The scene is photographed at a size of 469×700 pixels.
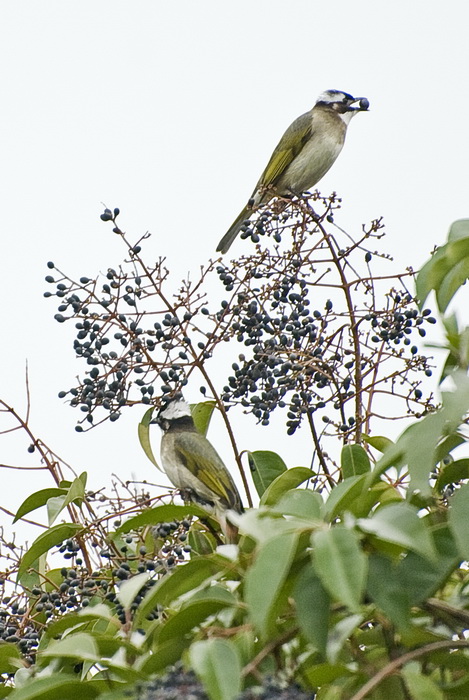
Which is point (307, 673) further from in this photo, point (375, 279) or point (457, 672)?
point (375, 279)

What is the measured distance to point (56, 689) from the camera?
1.18 metres

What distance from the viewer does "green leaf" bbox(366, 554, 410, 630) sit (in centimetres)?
109

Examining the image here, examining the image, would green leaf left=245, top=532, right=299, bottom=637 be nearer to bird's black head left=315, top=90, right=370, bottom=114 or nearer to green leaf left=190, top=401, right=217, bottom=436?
green leaf left=190, top=401, right=217, bottom=436

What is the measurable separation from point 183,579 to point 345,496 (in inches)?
11.2

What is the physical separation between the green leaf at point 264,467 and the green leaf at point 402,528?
3.58 ft

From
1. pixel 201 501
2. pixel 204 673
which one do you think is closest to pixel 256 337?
pixel 201 501

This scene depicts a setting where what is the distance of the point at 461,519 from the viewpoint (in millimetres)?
1041

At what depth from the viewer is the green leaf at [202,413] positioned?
2473 millimetres

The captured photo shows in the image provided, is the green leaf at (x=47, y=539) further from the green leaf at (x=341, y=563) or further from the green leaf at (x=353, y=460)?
the green leaf at (x=341, y=563)

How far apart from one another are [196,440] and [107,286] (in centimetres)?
88

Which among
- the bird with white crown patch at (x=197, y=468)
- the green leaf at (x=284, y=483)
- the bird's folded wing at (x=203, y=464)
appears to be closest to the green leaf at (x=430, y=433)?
the green leaf at (x=284, y=483)

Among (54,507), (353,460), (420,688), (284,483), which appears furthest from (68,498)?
(420,688)

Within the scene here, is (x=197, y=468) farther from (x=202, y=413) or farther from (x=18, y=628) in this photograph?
(x=18, y=628)

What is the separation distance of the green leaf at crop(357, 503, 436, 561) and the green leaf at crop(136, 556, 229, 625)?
30 cm
